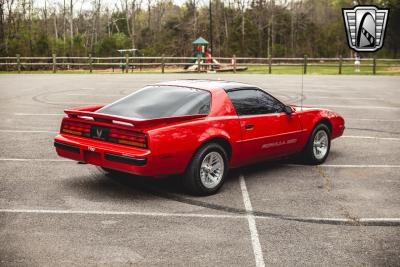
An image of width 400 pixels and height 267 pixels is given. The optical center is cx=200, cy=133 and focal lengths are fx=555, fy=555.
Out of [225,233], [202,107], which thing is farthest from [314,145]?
[225,233]

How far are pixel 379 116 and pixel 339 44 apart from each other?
47607 millimetres

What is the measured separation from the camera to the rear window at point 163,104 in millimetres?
6883

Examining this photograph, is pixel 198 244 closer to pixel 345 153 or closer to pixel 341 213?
pixel 341 213

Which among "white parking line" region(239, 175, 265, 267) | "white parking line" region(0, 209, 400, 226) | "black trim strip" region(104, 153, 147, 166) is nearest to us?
"white parking line" region(239, 175, 265, 267)


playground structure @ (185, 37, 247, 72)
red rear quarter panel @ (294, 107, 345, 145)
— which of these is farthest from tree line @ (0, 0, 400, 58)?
red rear quarter panel @ (294, 107, 345, 145)

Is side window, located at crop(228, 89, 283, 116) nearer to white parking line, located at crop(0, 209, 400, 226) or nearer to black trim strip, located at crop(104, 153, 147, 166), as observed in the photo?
black trim strip, located at crop(104, 153, 147, 166)

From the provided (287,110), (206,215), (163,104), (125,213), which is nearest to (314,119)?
(287,110)

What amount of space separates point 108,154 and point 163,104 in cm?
110

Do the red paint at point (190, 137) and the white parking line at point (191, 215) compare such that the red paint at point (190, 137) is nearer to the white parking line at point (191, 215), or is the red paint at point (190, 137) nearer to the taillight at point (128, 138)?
the taillight at point (128, 138)

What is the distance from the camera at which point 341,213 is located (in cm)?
607

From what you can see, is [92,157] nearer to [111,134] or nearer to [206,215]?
[111,134]

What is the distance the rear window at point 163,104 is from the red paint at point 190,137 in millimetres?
146

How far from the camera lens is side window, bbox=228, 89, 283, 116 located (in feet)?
24.1

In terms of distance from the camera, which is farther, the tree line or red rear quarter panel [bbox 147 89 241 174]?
the tree line
